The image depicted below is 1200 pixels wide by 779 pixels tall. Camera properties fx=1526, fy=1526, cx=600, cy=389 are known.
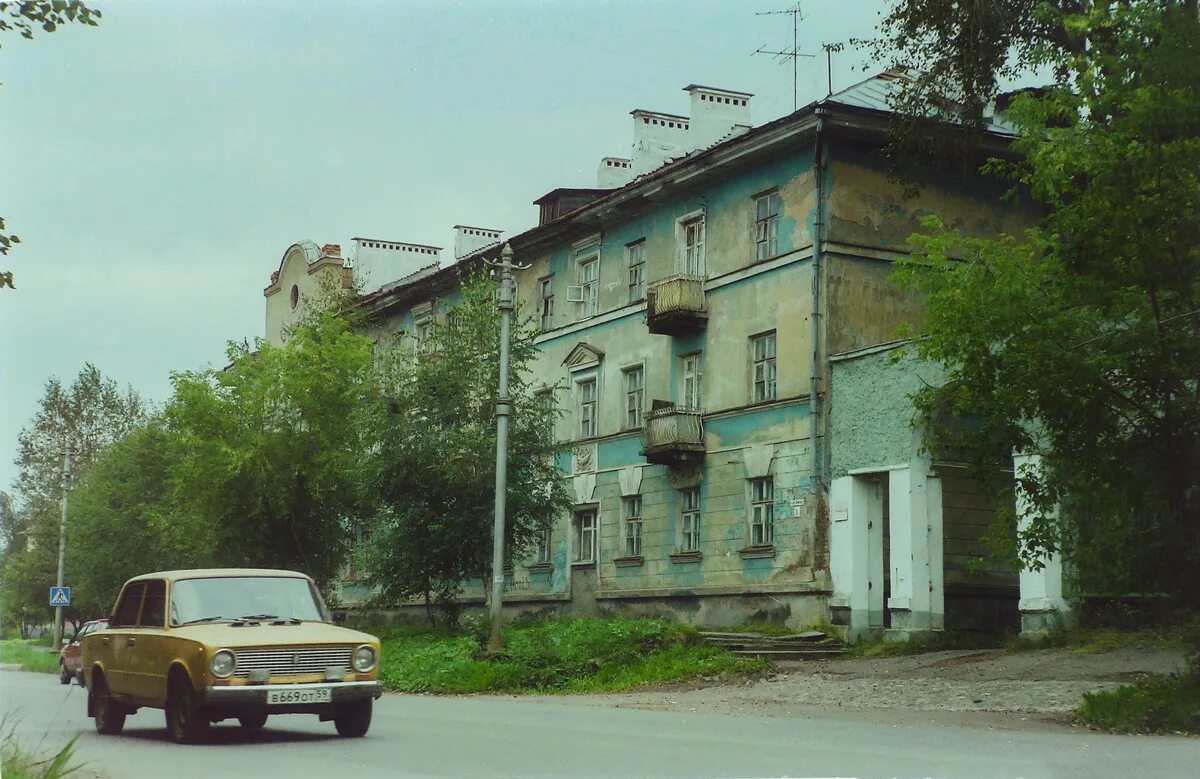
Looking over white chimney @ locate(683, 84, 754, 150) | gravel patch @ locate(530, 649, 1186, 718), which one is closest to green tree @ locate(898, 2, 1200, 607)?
gravel patch @ locate(530, 649, 1186, 718)

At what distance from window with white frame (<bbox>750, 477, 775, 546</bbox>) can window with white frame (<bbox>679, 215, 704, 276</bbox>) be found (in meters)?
5.57

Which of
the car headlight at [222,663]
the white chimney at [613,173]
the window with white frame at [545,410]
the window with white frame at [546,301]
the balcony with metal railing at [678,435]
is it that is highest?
the white chimney at [613,173]

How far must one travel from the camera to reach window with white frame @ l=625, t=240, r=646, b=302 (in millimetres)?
38062

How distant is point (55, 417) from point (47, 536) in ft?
48.9

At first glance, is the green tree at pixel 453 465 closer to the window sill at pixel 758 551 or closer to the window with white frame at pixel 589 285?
the window with white frame at pixel 589 285

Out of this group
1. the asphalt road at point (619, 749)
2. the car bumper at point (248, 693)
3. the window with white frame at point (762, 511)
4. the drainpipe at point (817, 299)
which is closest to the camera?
the asphalt road at point (619, 749)

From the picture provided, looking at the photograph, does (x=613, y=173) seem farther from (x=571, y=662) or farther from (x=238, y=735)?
(x=238, y=735)

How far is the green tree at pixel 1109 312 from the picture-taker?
52.2 feet

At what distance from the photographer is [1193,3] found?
16.1 meters

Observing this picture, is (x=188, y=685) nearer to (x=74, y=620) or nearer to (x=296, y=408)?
(x=296, y=408)

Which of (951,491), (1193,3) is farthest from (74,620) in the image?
(1193,3)

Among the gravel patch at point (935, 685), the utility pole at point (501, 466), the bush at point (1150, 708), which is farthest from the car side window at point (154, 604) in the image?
the utility pole at point (501, 466)

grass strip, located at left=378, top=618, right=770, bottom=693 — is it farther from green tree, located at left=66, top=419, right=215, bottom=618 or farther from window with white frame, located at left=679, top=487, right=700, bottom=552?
green tree, located at left=66, top=419, right=215, bottom=618

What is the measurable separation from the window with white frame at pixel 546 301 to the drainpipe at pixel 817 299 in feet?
40.3
